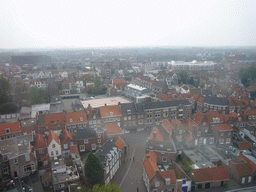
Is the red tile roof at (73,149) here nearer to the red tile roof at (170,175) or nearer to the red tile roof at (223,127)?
the red tile roof at (170,175)

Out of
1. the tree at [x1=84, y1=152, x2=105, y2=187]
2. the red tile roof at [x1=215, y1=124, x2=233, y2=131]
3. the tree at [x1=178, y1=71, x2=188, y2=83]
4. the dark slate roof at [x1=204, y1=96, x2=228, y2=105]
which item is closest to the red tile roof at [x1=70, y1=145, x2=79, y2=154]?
the tree at [x1=84, y1=152, x2=105, y2=187]

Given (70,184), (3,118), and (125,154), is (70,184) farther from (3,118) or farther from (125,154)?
(3,118)

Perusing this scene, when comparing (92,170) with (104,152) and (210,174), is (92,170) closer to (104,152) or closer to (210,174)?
(104,152)

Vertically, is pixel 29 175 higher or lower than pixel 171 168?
lower

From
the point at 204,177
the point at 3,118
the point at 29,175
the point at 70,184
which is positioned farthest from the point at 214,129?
the point at 3,118

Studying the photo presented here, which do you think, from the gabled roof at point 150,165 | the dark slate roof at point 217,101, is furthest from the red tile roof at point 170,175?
the dark slate roof at point 217,101
